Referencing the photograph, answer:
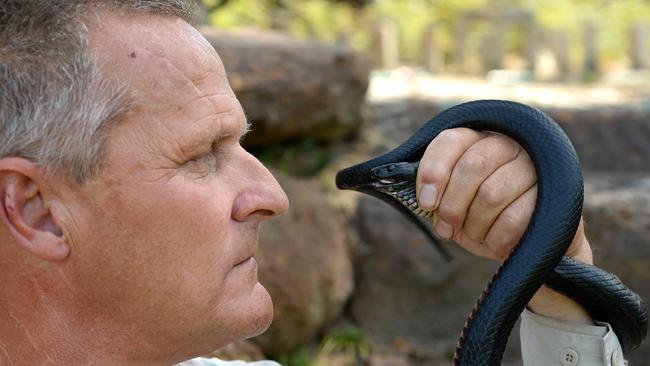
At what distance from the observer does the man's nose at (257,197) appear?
1.79 m

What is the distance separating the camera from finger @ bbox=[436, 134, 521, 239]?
1904 millimetres

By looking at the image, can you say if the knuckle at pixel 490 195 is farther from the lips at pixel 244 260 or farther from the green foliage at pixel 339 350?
the green foliage at pixel 339 350

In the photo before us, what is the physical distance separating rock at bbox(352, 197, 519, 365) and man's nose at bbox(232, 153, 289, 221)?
4.73 metres

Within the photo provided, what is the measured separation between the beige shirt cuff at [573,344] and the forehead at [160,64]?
2.84 feet

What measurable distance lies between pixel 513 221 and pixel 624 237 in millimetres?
4642

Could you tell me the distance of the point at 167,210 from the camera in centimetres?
174

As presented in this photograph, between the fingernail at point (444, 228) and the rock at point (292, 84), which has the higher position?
the fingernail at point (444, 228)

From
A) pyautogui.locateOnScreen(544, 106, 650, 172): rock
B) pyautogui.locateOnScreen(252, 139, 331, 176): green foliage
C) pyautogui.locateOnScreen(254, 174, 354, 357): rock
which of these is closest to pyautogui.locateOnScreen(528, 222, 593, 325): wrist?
pyautogui.locateOnScreen(254, 174, 354, 357): rock

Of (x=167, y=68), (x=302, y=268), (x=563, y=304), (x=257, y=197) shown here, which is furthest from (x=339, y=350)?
(x=167, y=68)

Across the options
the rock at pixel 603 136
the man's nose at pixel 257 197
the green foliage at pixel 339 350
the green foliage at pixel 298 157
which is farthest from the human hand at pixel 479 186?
the rock at pixel 603 136

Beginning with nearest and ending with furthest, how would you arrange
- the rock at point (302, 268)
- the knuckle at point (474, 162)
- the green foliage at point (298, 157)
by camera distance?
the knuckle at point (474, 162) < the rock at point (302, 268) < the green foliage at point (298, 157)

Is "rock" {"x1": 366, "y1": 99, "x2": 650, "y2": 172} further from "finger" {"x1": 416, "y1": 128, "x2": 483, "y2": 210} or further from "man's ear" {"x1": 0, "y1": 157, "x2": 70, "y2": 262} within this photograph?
"man's ear" {"x1": 0, "y1": 157, "x2": 70, "y2": 262}

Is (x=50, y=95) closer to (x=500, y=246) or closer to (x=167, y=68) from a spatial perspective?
(x=167, y=68)

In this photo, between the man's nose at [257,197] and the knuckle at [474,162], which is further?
the knuckle at [474,162]
